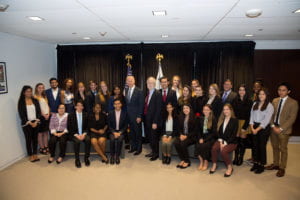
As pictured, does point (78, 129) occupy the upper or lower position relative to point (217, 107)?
lower

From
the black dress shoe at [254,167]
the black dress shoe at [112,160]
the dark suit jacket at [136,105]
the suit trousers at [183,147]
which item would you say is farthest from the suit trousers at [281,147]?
the black dress shoe at [112,160]

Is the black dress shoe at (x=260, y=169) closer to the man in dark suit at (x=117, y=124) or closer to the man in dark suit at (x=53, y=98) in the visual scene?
the man in dark suit at (x=117, y=124)

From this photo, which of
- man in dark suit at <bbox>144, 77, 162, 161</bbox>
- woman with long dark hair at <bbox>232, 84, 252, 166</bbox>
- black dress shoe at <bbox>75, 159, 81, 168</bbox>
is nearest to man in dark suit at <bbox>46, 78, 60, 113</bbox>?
black dress shoe at <bbox>75, 159, 81, 168</bbox>

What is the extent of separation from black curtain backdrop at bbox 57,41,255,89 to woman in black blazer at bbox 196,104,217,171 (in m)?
1.78

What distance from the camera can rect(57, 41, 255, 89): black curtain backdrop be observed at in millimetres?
5602

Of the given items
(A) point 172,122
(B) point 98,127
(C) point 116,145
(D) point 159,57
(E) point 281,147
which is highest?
(D) point 159,57

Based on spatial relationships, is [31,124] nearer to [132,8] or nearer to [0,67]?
[0,67]

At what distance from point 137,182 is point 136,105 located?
66.9 inches

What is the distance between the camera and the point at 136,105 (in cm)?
470

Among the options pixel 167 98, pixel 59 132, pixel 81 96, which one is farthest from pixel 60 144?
pixel 167 98

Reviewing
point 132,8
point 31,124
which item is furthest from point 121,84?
point 132,8

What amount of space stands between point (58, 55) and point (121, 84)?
1.96 metres

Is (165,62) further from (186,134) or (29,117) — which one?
(29,117)

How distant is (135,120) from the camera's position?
4.71 m
